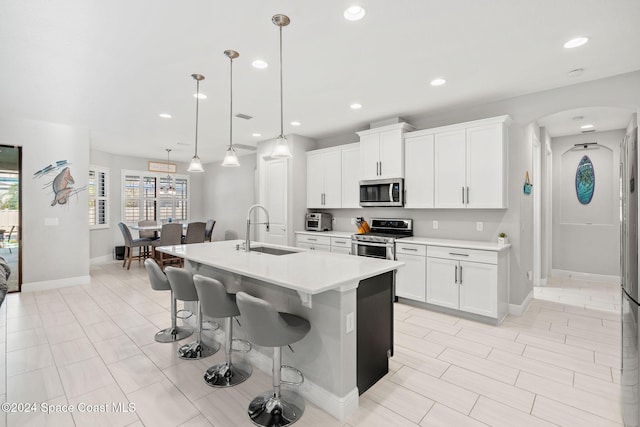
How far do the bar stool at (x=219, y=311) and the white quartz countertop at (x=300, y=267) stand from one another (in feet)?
0.55

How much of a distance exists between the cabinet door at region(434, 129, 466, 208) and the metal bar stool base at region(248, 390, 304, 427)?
3.02m

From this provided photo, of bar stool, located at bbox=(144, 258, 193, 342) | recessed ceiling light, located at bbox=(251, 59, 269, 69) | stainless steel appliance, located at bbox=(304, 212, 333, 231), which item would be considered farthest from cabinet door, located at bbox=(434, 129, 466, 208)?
bar stool, located at bbox=(144, 258, 193, 342)

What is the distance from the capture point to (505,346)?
3.03 m

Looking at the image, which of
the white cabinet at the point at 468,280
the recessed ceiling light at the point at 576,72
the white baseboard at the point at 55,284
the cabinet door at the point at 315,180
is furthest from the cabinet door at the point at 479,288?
the white baseboard at the point at 55,284

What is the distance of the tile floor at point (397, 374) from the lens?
A: 2039mm

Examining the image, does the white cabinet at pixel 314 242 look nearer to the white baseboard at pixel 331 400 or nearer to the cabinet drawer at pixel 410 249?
the cabinet drawer at pixel 410 249

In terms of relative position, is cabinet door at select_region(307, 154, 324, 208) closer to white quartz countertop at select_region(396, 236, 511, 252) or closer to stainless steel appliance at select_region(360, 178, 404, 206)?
stainless steel appliance at select_region(360, 178, 404, 206)

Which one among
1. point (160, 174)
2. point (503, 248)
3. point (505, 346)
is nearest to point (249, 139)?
point (160, 174)

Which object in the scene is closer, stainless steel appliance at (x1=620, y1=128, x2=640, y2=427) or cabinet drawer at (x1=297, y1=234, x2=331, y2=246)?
stainless steel appliance at (x1=620, y1=128, x2=640, y2=427)

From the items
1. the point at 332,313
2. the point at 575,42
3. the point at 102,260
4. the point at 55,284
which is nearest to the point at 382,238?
the point at 332,313

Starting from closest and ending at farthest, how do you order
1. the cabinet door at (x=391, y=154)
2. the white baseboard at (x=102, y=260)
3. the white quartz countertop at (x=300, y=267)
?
1. the white quartz countertop at (x=300, y=267)
2. the cabinet door at (x=391, y=154)
3. the white baseboard at (x=102, y=260)

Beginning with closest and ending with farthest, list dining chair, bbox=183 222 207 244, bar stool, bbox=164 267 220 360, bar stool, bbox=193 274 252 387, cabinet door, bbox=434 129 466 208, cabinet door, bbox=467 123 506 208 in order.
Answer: bar stool, bbox=193 274 252 387 < bar stool, bbox=164 267 220 360 < cabinet door, bbox=467 123 506 208 < cabinet door, bbox=434 129 466 208 < dining chair, bbox=183 222 207 244

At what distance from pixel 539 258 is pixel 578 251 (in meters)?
1.17

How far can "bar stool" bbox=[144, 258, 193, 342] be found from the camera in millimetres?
3078
